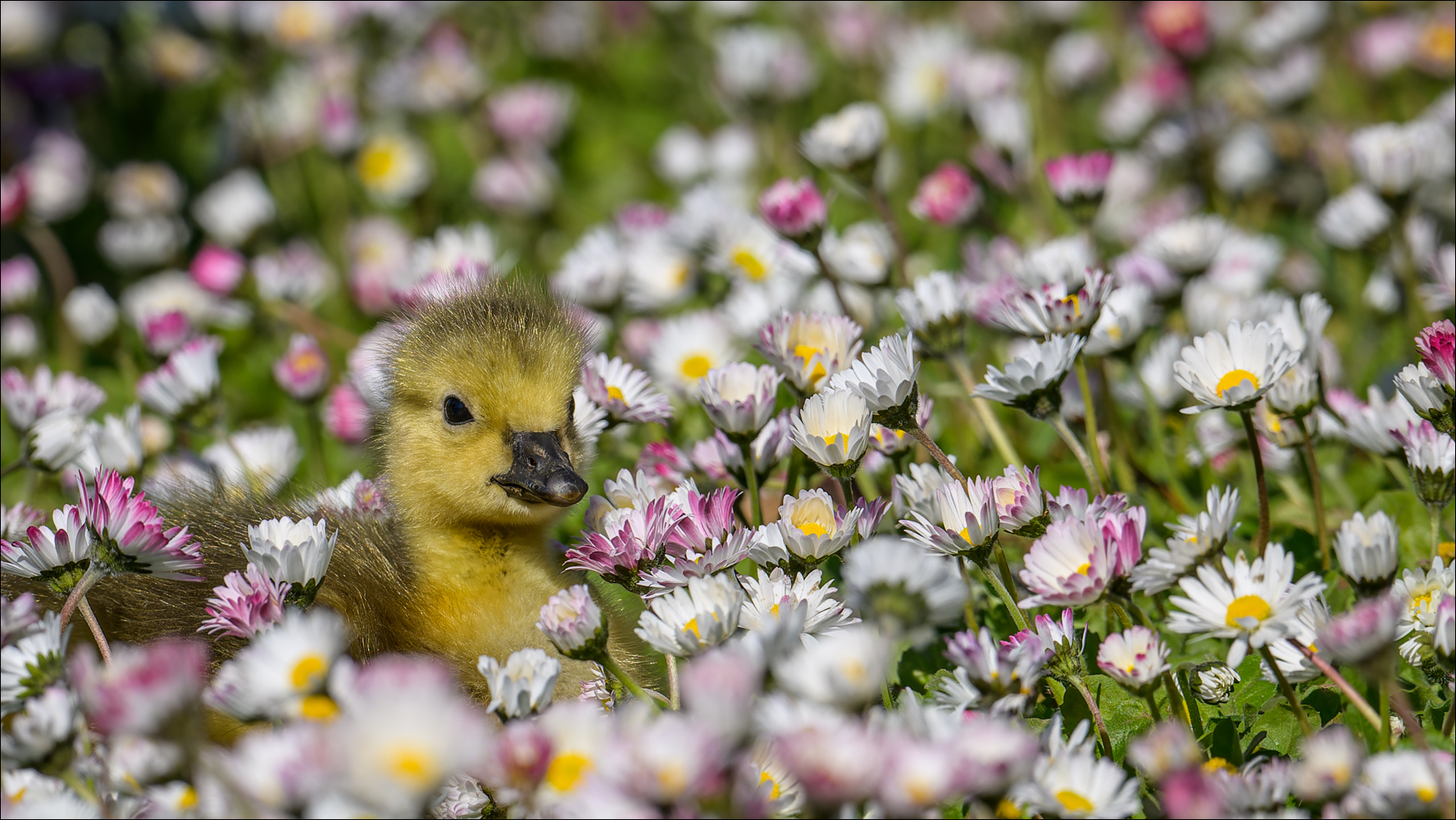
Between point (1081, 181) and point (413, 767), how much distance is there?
9.17 ft

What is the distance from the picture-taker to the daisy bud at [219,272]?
4.49 metres

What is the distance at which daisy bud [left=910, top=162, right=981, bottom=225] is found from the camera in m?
4.23

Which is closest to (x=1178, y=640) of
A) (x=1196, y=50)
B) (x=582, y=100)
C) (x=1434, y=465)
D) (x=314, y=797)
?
(x=1434, y=465)

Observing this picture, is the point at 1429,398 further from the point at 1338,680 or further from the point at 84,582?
the point at 84,582

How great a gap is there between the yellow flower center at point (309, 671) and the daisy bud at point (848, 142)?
233 centimetres

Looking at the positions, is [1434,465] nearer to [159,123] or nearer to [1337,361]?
[1337,361]

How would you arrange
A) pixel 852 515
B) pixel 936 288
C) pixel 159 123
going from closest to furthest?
pixel 852 515 → pixel 936 288 → pixel 159 123

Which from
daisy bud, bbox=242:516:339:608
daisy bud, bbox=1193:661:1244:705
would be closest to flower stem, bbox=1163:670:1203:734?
daisy bud, bbox=1193:661:1244:705

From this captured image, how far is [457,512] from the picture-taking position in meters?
2.92

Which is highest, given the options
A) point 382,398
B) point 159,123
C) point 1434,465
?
point 1434,465

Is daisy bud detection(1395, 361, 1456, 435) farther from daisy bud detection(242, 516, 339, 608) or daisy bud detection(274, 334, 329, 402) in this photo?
daisy bud detection(274, 334, 329, 402)

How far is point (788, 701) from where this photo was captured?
5.91 ft

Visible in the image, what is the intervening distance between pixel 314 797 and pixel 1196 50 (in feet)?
15.3

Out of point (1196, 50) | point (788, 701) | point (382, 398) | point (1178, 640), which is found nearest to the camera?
point (788, 701)
